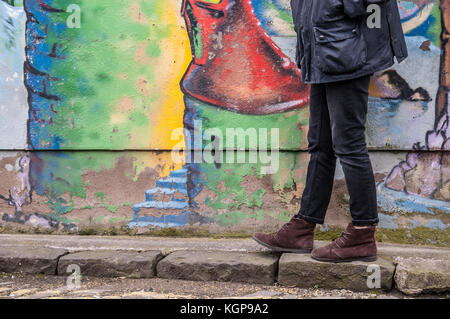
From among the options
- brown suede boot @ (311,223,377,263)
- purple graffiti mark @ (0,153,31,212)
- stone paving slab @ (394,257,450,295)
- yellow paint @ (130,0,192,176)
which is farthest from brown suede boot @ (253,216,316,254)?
purple graffiti mark @ (0,153,31,212)

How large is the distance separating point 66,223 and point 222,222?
3.34 ft

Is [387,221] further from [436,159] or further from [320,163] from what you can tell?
[320,163]

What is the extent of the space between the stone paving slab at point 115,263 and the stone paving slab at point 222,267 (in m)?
0.07

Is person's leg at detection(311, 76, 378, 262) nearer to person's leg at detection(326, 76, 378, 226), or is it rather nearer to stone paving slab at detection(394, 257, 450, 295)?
person's leg at detection(326, 76, 378, 226)

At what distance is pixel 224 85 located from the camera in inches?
122

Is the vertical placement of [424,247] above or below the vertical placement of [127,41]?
below

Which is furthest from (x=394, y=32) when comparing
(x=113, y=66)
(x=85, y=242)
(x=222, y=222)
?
(x=85, y=242)

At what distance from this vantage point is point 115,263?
2691mm

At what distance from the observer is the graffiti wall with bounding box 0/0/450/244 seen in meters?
2.94

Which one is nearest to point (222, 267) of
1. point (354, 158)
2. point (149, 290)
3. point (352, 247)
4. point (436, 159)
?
point (149, 290)

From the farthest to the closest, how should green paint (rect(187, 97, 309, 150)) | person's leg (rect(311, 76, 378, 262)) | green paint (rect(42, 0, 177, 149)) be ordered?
1. green paint (rect(42, 0, 177, 149))
2. green paint (rect(187, 97, 309, 150))
3. person's leg (rect(311, 76, 378, 262))

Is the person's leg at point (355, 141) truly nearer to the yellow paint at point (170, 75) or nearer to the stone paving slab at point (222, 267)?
the stone paving slab at point (222, 267)

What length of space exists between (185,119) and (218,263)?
988 millimetres

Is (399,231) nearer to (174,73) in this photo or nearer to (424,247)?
(424,247)
